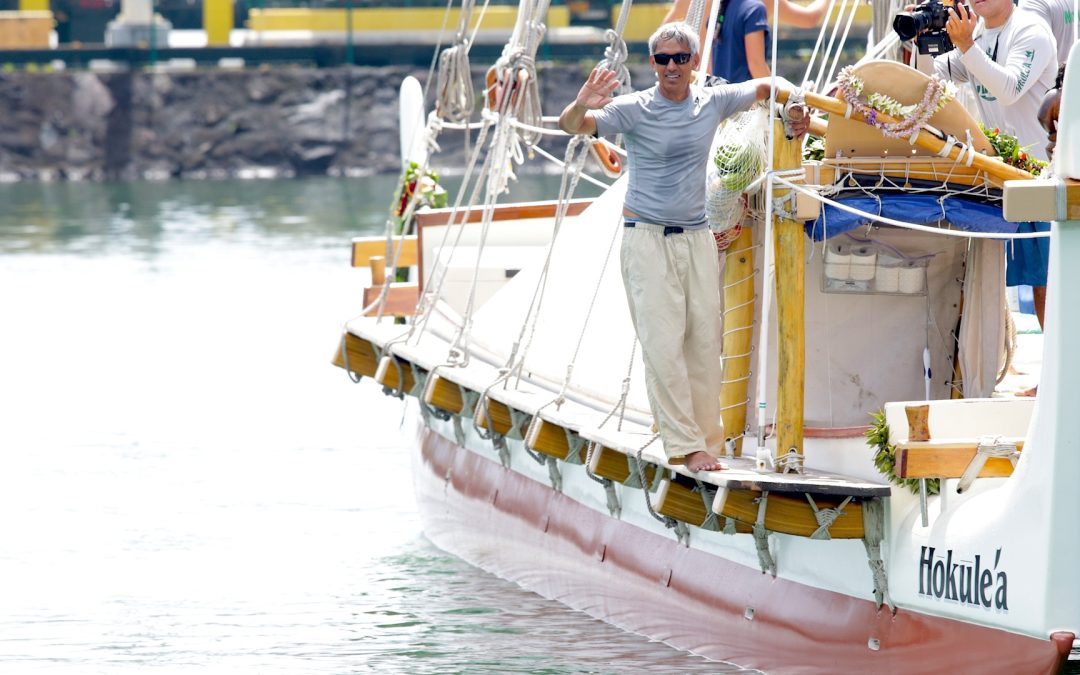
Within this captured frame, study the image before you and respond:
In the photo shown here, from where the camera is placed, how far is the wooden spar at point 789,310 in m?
7.12

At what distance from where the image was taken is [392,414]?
15.1m

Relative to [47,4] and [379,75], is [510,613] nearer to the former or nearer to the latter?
[379,75]

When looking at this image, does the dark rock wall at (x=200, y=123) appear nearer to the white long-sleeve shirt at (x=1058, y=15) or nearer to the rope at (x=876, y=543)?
the white long-sleeve shirt at (x=1058, y=15)

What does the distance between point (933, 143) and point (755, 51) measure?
9.53 ft

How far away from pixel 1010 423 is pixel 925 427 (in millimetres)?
425

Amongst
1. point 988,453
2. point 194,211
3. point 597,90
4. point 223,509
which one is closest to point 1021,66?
point 597,90

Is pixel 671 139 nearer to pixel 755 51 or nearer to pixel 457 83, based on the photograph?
pixel 755 51

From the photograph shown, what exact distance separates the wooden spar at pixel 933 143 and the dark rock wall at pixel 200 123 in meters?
35.0

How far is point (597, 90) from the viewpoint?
7.02m

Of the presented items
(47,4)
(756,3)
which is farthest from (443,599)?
(47,4)

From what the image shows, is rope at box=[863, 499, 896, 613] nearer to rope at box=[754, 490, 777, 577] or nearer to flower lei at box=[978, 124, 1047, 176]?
rope at box=[754, 490, 777, 577]

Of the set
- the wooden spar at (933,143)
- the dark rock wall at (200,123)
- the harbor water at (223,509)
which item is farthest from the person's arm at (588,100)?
the dark rock wall at (200,123)

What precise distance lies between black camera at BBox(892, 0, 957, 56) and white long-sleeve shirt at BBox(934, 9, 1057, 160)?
4.7 inches

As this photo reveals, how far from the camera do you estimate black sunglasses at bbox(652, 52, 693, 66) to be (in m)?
7.07
